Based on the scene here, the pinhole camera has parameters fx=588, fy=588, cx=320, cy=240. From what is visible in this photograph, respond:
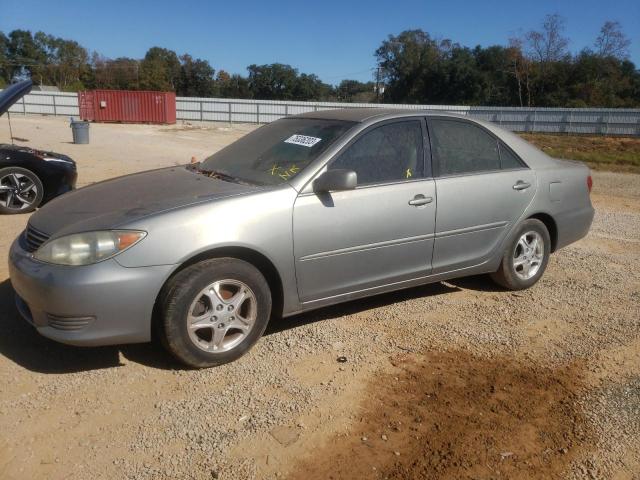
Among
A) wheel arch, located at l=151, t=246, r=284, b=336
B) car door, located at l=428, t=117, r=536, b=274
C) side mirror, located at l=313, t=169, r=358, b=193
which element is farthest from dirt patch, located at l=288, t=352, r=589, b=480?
side mirror, located at l=313, t=169, r=358, b=193

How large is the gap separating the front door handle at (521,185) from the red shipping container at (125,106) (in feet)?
101

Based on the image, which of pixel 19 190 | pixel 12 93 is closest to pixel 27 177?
pixel 19 190

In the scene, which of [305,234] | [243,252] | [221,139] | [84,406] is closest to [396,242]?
[305,234]

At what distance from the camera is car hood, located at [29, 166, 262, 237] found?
136 inches

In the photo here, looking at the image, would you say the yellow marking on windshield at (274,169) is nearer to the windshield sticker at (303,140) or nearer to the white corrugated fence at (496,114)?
the windshield sticker at (303,140)

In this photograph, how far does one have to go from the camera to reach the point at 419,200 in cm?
428

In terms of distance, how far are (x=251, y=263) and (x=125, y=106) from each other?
105 feet

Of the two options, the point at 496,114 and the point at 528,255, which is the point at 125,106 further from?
the point at 528,255

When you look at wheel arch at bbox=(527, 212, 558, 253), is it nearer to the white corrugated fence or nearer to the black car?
the black car

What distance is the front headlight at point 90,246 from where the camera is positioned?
10.7 feet

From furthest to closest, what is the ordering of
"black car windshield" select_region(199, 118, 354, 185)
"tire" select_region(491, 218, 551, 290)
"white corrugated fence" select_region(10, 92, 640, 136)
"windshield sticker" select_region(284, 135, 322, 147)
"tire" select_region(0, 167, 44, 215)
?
"white corrugated fence" select_region(10, 92, 640, 136)
"tire" select_region(0, 167, 44, 215)
"tire" select_region(491, 218, 551, 290)
"windshield sticker" select_region(284, 135, 322, 147)
"black car windshield" select_region(199, 118, 354, 185)

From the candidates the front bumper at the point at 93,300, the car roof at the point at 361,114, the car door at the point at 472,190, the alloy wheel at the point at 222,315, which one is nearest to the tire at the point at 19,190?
the car roof at the point at 361,114

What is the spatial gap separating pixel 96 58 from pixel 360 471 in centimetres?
8208

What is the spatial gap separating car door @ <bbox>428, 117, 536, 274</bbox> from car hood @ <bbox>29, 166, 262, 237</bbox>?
1.55m
